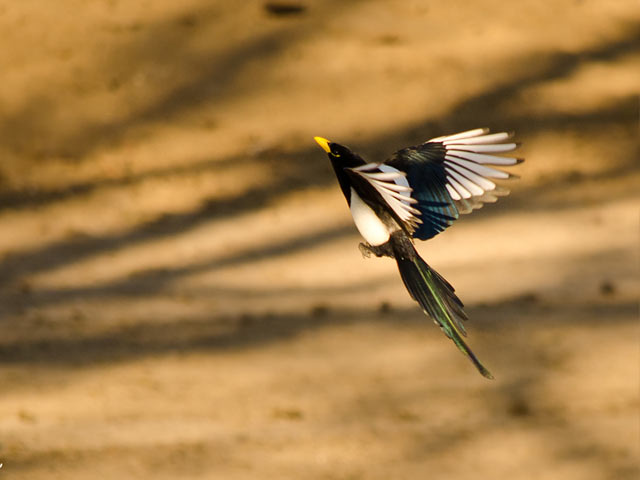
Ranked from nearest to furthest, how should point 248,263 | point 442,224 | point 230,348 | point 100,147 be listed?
point 442,224 → point 230,348 → point 248,263 → point 100,147

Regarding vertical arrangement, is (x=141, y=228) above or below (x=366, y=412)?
above

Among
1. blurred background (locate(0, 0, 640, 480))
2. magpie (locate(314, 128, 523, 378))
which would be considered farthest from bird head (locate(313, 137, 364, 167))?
blurred background (locate(0, 0, 640, 480))

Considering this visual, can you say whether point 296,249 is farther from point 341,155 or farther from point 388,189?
point 388,189

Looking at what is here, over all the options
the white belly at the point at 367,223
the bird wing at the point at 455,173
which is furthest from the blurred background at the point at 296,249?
the white belly at the point at 367,223

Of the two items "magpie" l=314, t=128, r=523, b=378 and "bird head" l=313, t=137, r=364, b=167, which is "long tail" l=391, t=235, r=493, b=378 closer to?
"magpie" l=314, t=128, r=523, b=378

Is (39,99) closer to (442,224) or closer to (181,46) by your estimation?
(181,46)

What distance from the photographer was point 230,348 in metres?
4.33

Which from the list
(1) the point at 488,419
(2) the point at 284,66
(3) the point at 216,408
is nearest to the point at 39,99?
(2) the point at 284,66

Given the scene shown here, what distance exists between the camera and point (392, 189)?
1249 mm

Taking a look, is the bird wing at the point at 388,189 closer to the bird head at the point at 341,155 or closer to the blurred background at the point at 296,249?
the bird head at the point at 341,155

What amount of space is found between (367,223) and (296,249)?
3.59m

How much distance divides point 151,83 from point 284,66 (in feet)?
2.31

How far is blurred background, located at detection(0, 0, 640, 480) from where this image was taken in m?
3.86

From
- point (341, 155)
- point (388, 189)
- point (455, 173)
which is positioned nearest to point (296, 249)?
point (455, 173)
